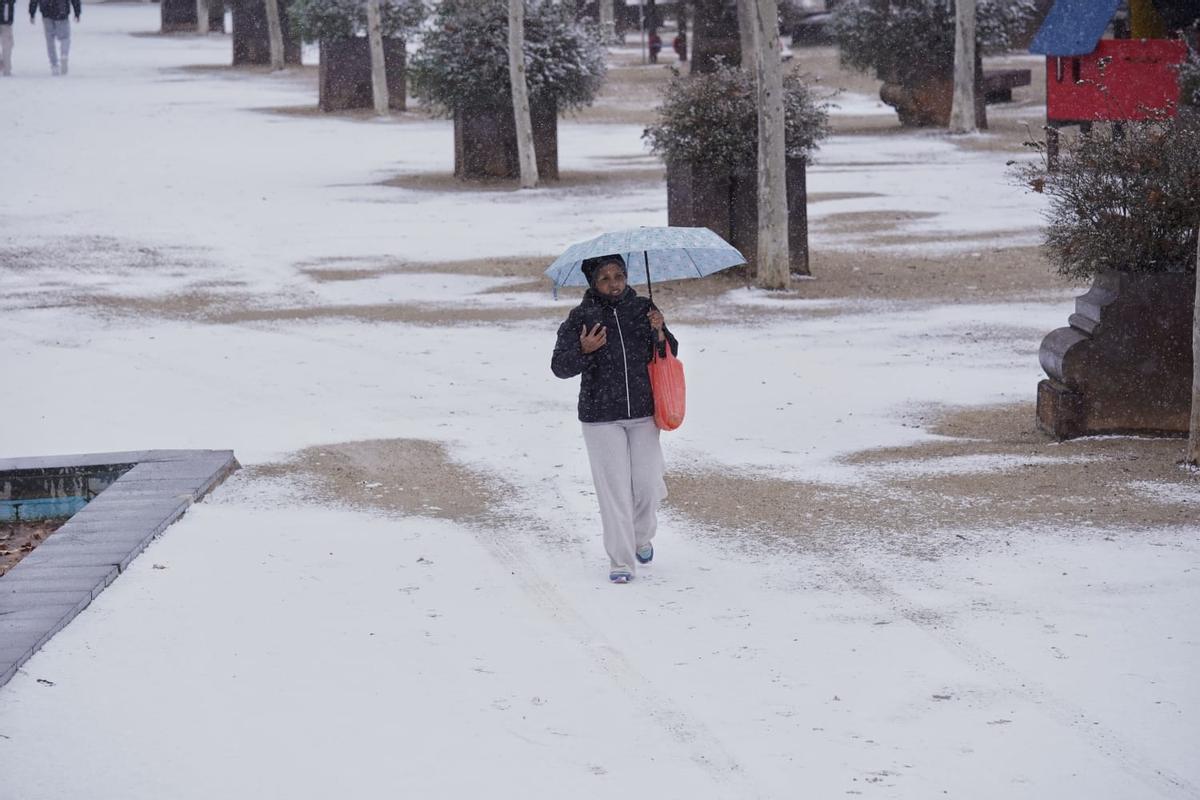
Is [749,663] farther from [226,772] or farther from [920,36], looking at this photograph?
[920,36]

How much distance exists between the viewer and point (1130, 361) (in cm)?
979

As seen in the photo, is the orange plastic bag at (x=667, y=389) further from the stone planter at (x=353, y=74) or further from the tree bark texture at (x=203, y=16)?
the tree bark texture at (x=203, y=16)

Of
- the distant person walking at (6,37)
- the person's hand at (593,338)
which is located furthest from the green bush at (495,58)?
the distant person walking at (6,37)

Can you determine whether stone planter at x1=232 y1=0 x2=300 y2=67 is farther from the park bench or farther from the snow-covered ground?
the snow-covered ground

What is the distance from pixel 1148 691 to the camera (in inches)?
235

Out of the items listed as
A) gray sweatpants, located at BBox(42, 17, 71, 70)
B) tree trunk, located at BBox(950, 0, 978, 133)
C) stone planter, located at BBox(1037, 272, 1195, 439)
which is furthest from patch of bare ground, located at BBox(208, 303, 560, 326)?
gray sweatpants, located at BBox(42, 17, 71, 70)


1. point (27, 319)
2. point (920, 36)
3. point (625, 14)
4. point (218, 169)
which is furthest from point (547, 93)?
point (625, 14)

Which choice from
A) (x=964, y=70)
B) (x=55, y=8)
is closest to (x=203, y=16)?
(x=55, y=8)

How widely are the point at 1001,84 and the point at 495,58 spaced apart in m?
13.1

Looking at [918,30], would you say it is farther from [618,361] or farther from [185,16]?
[185,16]

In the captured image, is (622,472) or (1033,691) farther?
(622,472)

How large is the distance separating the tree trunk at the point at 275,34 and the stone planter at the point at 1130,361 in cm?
3705

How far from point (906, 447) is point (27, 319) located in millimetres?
7896

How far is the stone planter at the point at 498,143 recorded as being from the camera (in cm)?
2422
